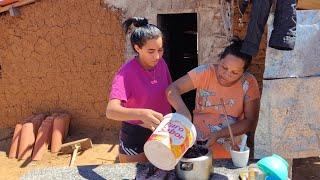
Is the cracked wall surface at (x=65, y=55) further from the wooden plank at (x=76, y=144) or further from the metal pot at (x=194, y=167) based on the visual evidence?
the metal pot at (x=194, y=167)

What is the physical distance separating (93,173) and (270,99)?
115 centimetres

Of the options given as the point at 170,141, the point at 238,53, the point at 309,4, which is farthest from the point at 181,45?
the point at 170,141

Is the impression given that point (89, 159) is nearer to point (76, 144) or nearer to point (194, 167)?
point (76, 144)

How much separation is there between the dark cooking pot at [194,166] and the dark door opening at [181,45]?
13.8 ft

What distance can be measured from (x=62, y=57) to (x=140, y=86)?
13.1 feet

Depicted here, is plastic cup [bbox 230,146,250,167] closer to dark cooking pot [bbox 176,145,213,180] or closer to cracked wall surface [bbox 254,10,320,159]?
dark cooking pot [bbox 176,145,213,180]

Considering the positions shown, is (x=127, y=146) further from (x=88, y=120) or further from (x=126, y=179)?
(x=88, y=120)

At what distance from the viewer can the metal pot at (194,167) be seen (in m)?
1.91

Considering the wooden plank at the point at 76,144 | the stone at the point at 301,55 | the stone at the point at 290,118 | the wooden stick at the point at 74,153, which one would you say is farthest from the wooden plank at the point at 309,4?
the wooden plank at the point at 76,144

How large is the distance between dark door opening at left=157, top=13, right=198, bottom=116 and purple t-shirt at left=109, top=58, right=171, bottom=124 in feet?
11.9

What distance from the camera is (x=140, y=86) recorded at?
2.41 m

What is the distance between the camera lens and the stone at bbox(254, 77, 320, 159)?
2.50 meters

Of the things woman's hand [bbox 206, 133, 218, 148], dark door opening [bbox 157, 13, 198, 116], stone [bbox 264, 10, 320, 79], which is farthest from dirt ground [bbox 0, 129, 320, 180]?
woman's hand [bbox 206, 133, 218, 148]

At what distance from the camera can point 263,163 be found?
5.95ft
